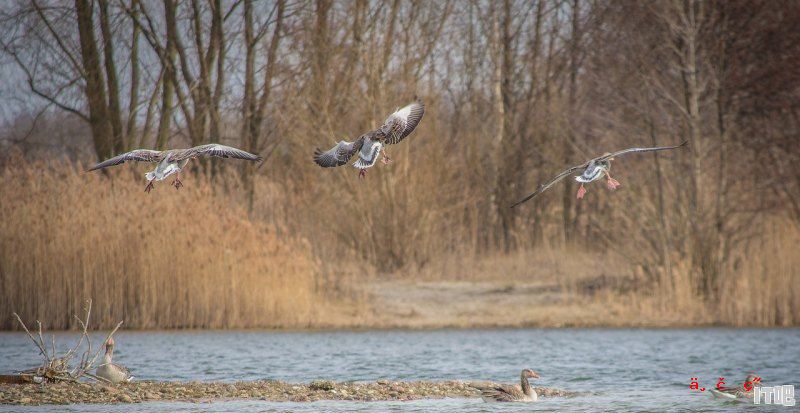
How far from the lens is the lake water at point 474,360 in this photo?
514 inches

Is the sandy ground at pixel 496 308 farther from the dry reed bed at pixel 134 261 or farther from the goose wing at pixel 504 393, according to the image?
the goose wing at pixel 504 393

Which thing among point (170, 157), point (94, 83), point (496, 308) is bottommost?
point (496, 308)

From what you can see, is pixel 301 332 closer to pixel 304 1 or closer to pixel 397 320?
pixel 397 320

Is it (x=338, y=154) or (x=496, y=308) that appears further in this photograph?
(x=496, y=308)

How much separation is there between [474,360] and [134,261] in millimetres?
7108

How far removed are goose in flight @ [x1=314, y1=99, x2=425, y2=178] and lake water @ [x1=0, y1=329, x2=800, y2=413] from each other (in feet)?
8.88

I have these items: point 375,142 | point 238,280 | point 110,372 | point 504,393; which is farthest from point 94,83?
point 504,393

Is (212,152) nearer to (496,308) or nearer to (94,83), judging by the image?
(496,308)

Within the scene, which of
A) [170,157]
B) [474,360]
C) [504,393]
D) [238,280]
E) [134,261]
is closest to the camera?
[170,157]

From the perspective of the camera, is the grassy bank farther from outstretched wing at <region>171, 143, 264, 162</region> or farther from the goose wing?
the goose wing

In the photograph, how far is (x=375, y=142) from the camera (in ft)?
41.8

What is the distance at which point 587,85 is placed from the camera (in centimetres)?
2916

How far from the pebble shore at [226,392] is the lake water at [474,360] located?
337 millimetres

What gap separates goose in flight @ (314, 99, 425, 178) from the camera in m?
12.5
